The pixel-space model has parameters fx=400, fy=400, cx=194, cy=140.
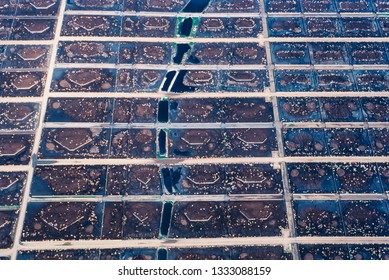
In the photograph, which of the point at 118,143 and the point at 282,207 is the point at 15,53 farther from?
the point at 282,207

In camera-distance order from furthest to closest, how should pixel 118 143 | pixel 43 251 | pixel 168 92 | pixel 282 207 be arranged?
pixel 168 92
pixel 118 143
pixel 282 207
pixel 43 251

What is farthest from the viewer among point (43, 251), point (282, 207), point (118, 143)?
point (118, 143)

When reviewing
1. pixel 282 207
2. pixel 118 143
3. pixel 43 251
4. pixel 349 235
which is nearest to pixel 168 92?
pixel 118 143

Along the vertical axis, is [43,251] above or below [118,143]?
below

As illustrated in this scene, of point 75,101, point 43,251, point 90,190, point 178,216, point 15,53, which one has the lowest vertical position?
point 43,251

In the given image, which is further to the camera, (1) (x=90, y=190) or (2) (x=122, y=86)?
(2) (x=122, y=86)

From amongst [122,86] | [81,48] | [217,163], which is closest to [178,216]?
[217,163]

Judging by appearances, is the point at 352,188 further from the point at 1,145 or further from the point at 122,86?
the point at 1,145
